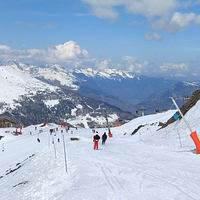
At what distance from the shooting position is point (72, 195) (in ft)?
38.8

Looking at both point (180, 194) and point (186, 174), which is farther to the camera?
point (186, 174)

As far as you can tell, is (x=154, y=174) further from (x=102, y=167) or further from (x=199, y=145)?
(x=199, y=145)

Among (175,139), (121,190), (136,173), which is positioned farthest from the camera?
(175,139)

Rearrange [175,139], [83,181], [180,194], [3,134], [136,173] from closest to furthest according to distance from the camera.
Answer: [180,194], [83,181], [136,173], [175,139], [3,134]

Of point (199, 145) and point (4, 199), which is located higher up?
point (199, 145)

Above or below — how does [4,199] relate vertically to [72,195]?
below

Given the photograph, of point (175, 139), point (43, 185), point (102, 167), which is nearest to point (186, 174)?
point (102, 167)

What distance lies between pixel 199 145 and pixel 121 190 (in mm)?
10678

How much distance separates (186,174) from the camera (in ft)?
45.3

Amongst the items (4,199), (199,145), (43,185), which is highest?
(199,145)

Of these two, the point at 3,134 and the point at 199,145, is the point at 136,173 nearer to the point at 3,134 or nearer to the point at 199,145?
the point at 199,145

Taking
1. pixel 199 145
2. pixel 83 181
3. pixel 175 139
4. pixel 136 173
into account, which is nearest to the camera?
pixel 83 181

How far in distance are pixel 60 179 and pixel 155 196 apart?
7256mm

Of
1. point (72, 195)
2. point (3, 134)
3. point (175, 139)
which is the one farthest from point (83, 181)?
point (3, 134)
